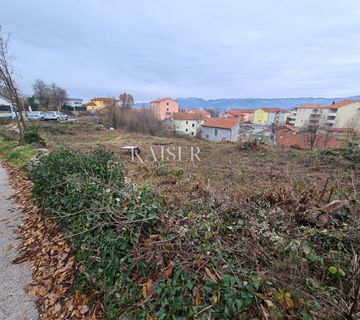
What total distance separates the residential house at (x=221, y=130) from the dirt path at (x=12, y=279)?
2660 centimetres

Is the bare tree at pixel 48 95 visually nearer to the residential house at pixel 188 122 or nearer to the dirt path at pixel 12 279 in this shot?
the residential house at pixel 188 122

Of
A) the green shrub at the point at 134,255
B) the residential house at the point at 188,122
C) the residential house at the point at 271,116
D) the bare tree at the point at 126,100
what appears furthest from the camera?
the residential house at the point at 271,116

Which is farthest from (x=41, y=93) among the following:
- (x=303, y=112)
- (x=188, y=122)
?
(x=303, y=112)

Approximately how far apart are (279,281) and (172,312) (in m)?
0.88

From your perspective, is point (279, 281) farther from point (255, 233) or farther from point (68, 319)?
point (68, 319)

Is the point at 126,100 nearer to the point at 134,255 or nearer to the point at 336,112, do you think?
the point at 134,255

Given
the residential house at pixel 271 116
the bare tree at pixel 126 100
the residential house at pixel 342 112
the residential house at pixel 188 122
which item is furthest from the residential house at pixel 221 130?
the residential house at pixel 271 116

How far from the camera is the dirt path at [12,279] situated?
192 cm

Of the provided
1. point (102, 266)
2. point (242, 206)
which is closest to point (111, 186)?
point (102, 266)

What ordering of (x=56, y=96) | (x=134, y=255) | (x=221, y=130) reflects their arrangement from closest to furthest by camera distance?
(x=134, y=255) < (x=221, y=130) < (x=56, y=96)

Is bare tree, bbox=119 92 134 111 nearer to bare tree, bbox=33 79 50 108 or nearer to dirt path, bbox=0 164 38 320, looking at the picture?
bare tree, bbox=33 79 50 108

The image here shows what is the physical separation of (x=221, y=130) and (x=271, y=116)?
46077mm

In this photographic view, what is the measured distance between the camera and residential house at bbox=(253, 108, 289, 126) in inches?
2566

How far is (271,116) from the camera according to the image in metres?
65.9
